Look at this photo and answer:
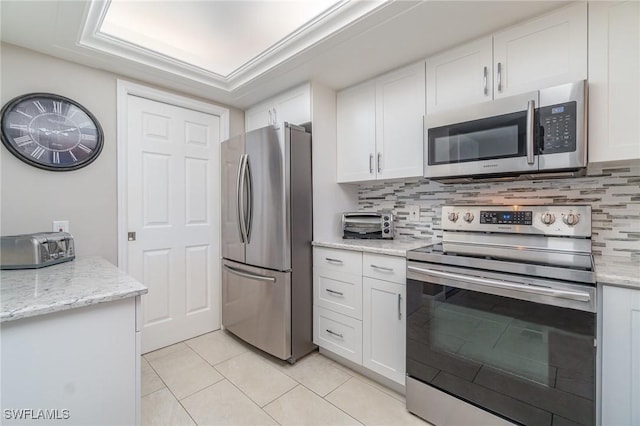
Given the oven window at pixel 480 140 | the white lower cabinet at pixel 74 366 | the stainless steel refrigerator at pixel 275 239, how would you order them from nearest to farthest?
the white lower cabinet at pixel 74 366 → the oven window at pixel 480 140 → the stainless steel refrigerator at pixel 275 239

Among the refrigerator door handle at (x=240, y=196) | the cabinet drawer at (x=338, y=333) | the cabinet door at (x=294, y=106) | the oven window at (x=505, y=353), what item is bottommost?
the cabinet drawer at (x=338, y=333)

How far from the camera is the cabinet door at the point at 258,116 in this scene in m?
2.63

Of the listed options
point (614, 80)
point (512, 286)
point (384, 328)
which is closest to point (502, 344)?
point (512, 286)

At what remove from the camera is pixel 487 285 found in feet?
4.39

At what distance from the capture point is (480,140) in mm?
1609

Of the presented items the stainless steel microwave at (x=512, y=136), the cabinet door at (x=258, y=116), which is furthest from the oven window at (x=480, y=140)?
the cabinet door at (x=258, y=116)

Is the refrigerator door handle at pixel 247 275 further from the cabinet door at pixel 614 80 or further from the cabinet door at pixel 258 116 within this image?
the cabinet door at pixel 614 80

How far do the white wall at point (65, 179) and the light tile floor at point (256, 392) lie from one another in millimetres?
1015

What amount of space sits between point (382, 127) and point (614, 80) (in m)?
1.23

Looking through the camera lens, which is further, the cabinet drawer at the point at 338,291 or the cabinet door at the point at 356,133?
the cabinet door at the point at 356,133

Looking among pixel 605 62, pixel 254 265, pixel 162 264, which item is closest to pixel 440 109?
pixel 605 62

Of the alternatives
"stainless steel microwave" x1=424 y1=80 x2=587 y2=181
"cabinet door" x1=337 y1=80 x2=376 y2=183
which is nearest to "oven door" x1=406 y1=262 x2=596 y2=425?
"stainless steel microwave" x1=424 y1=80 x2=587 y2=181

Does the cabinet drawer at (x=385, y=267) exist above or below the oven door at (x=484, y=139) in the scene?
below

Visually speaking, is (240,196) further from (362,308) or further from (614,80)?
(614,80)
